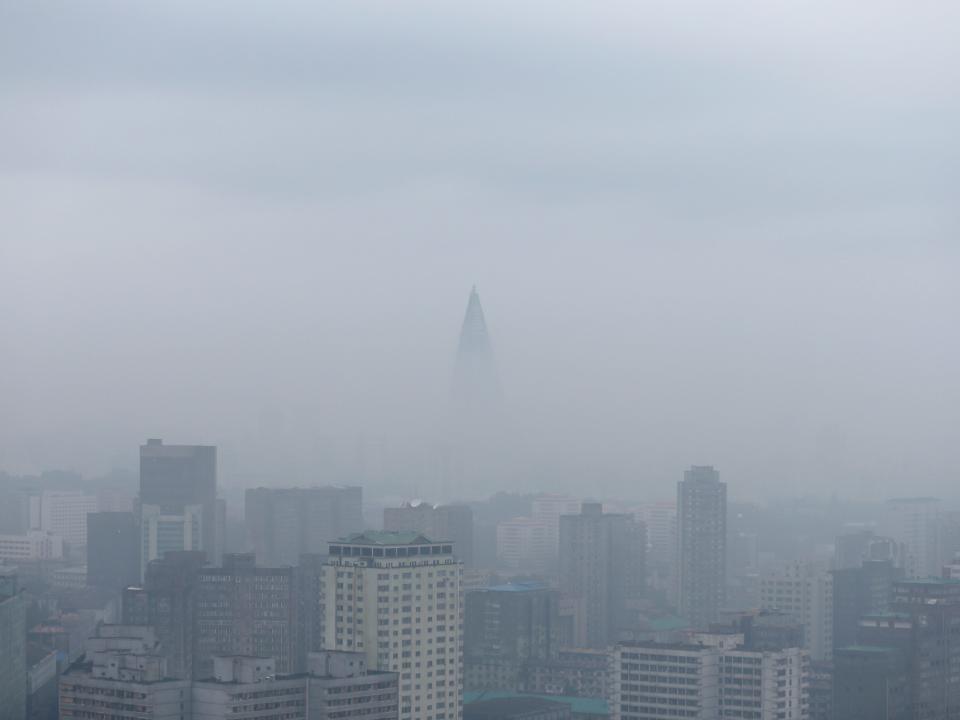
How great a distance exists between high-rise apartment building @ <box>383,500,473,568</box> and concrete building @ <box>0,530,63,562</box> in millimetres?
3865

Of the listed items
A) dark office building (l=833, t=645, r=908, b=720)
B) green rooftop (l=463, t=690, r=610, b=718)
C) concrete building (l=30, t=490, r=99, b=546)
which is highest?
concrete building (l=30, t=490, r=99, b=546)

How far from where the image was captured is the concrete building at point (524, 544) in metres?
19.5

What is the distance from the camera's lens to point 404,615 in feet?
40.6

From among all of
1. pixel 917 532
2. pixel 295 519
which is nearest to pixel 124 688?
pixel 295 519

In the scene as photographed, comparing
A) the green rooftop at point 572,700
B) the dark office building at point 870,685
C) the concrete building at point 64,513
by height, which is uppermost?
the concrete building at point 64,513

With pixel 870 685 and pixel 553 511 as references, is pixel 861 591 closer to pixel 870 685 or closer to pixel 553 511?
pixel 553 511

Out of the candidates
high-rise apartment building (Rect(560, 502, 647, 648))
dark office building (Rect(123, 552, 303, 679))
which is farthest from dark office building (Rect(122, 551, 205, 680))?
high-rise apartment building (Rect(560, 502, 647, 648))

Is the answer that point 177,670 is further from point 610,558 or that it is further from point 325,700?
point 610,558

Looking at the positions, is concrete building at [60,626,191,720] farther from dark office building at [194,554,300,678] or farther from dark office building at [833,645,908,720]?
dark office building at [833,645,908,720]

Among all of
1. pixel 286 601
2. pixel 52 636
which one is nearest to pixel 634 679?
pixel 286 601

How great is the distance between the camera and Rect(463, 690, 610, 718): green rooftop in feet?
47.1

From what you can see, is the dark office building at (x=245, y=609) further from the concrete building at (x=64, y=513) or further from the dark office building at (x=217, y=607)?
the concrete building at (x=64, y=513)

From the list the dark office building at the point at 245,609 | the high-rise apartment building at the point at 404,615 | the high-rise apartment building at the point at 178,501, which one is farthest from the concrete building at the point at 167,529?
the high-rise apartment building at the point at 404,615

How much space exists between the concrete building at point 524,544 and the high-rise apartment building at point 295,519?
2.51 meters
